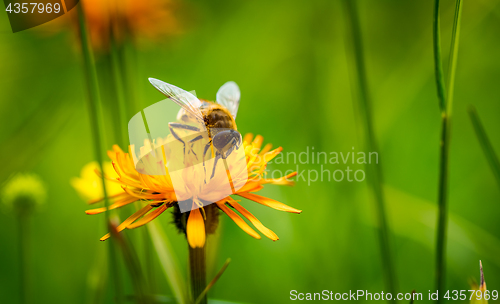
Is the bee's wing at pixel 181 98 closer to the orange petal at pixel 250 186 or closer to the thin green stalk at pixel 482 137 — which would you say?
the orange petal at pixel 250 186

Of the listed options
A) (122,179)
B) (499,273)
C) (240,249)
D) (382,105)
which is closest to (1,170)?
(122,179)

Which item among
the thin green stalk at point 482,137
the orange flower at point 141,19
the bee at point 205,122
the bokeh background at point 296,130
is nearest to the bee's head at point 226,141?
the bee at point 205,122

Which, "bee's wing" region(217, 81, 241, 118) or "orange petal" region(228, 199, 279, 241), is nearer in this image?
"orange petal" region(228, 199, 279, 241)

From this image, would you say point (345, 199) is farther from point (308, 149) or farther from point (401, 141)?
point (401, 141)

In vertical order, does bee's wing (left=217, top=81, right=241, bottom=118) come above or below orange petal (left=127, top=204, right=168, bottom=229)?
above

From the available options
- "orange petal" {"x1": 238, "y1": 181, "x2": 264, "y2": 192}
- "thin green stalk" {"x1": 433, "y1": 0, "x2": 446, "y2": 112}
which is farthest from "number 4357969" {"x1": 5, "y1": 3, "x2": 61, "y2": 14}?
"thin green stalk" {"x1": 433, "y1": 0, "x2": 446, "y2": 112}

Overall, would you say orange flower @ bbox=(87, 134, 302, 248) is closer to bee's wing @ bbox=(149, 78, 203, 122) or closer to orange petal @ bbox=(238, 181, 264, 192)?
orange petal @ bbox=(238, 181, 264, 192)

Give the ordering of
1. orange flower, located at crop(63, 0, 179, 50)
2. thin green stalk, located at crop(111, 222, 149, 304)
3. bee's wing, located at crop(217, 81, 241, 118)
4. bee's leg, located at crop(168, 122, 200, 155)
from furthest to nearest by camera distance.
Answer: orange flower, located at crop(63, 0, 179, 50)
bee's wing, located at crop(217, 81, 241, 118)
bee's leg, located at crop(168, 122, 200, 155)
thin green stalk, located at crop(111, 222, 149, 304)

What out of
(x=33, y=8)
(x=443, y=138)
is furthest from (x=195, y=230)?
(x=33, y=8)
